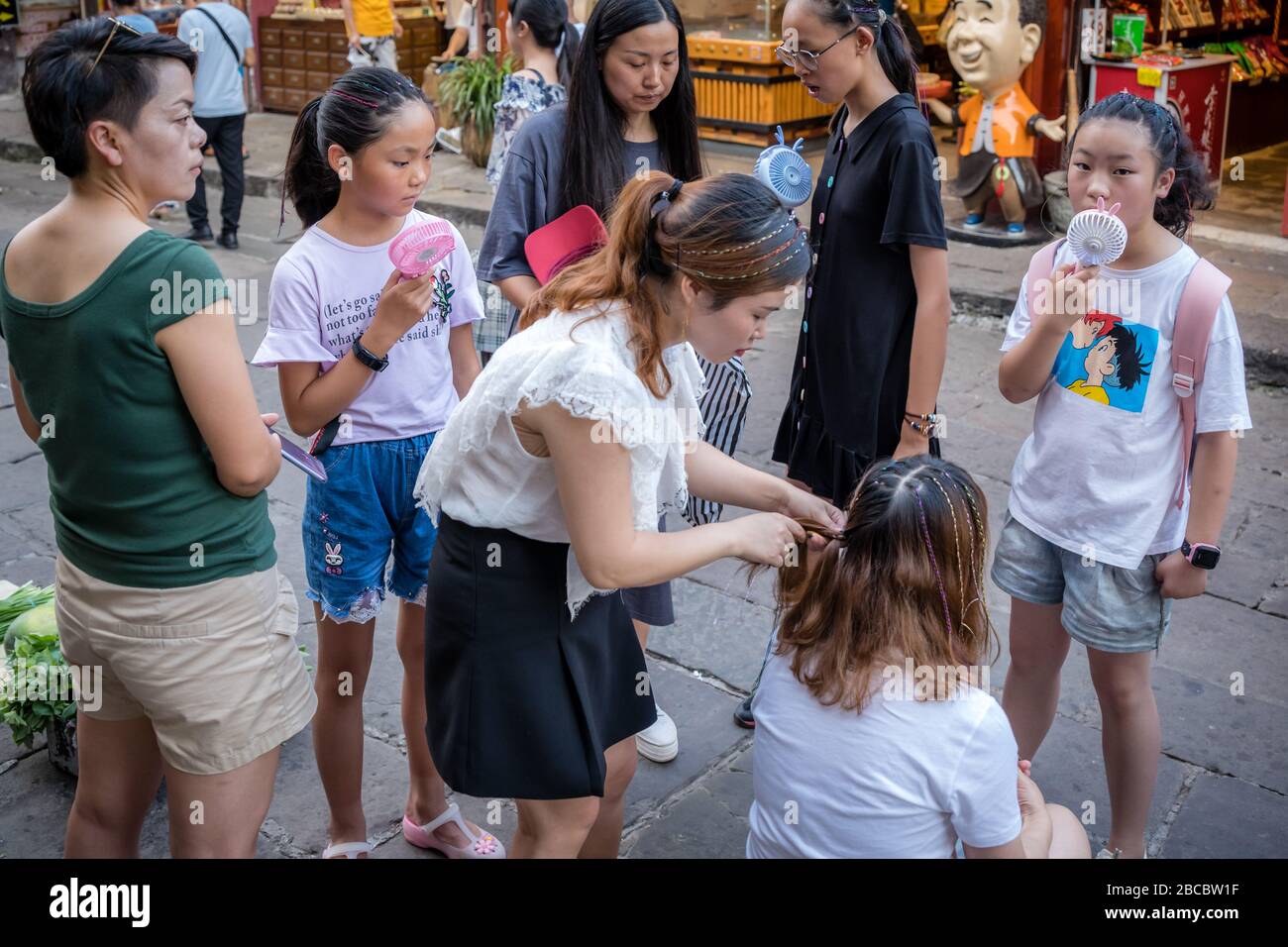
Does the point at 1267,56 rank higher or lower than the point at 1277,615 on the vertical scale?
higher

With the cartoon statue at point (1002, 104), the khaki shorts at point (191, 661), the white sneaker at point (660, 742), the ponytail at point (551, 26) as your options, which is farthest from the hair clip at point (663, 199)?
the cartoon statue at point (1002, 104)

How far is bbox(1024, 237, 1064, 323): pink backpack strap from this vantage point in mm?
2639

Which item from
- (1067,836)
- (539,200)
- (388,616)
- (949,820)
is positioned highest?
(539,200)

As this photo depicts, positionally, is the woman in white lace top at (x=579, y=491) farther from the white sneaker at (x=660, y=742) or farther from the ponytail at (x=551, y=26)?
the ponytail at (x=551, y=26)

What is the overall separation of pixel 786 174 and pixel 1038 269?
612 millimetres

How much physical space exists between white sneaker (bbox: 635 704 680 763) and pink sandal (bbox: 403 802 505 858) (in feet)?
1.63

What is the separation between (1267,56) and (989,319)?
473 cm

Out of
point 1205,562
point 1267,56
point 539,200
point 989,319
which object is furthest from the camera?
point 1267,56

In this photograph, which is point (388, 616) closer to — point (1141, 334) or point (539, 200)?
point (539, 200)

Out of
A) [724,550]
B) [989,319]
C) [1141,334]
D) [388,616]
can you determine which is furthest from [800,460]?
[989,319]

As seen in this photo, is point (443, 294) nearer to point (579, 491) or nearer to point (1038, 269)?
point (579, 491)

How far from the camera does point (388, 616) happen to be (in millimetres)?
4109

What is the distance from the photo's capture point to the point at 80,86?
1.94 meters
